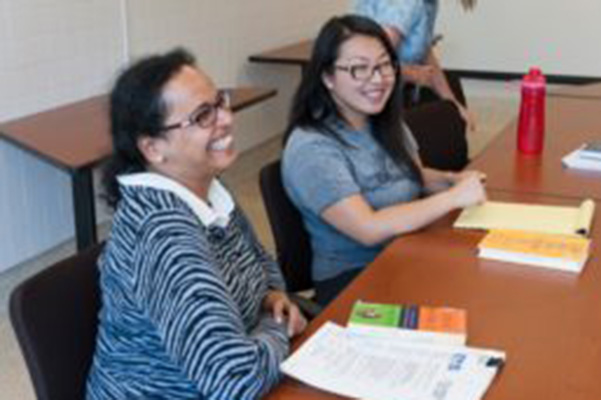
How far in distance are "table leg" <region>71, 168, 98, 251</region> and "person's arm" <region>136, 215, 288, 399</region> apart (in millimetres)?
1607

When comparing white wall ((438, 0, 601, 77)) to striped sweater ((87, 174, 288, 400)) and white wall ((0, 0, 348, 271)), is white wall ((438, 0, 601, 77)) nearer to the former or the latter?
white wall ((0, 0, 348, 271))

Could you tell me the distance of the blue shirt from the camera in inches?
125

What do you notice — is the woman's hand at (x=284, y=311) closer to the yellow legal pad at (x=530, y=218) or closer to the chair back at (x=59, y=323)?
the chair back at (x=59, y=323)

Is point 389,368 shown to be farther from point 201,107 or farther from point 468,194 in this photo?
point 468,194

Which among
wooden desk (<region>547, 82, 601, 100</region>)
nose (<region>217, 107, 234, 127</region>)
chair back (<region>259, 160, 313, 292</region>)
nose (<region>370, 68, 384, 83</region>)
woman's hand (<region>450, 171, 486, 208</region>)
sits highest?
nose (<region>217, 107, 234, 127</region>)

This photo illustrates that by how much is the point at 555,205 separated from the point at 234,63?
309 cm

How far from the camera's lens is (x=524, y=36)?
22.9 feet

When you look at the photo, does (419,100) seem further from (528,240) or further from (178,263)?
(178,263)

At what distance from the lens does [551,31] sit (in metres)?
6.88

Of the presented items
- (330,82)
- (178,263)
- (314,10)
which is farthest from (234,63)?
(178,263)

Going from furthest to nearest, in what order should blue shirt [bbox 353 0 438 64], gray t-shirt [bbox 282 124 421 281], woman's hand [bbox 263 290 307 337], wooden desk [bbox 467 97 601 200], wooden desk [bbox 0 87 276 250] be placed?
blue shirt [bbox 353 0 438 64], wooden desk [bbox 0 87 276 250], wooden desk [bbox 467 97 601 200], gray t-shirt [bbox 282 124 421 281], woman's hand [bbox 263 290 307 337]

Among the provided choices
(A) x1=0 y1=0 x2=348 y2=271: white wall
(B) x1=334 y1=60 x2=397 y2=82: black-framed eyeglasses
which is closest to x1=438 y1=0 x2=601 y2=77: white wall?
(A) x1=0 y1=0 x2=348 y2=271: white wall

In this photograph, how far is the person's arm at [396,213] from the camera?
189 centimetres

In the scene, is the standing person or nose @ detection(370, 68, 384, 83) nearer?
nose @ detection(370, 68, 384, 83)
